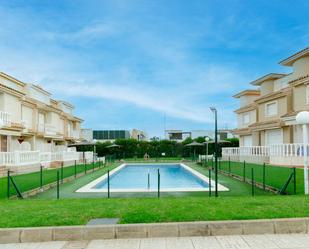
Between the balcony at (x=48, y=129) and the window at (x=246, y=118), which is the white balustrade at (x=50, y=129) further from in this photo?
the window at (x=246, y=118)

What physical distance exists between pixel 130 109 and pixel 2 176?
24.2m

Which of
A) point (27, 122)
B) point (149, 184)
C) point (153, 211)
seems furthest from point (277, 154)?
point (27, 122)

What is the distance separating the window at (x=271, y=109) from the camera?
27591mm

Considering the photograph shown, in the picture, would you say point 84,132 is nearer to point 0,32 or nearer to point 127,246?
point 0,32

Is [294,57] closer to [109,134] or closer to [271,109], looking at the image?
[271,109]

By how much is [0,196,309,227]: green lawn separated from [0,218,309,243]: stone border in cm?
36

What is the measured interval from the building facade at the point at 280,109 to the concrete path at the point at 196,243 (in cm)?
1610

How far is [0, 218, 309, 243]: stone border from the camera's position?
5.78 metres

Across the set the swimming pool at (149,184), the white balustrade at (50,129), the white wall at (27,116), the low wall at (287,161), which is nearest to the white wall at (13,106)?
the white wall at (27,116)

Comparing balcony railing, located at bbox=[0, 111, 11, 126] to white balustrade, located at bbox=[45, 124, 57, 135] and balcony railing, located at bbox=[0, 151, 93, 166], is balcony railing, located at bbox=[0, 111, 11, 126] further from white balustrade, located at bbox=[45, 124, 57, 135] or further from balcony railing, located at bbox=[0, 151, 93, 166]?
white balustrade, located at bbox=[45, 124, 57, 135]

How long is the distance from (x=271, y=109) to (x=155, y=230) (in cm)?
2522

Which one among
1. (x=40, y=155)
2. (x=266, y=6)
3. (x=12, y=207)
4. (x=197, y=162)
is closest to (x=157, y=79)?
(x=197, y=162)

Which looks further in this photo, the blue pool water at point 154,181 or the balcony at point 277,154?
the balcony at point 277,154

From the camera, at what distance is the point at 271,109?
28531 mm
